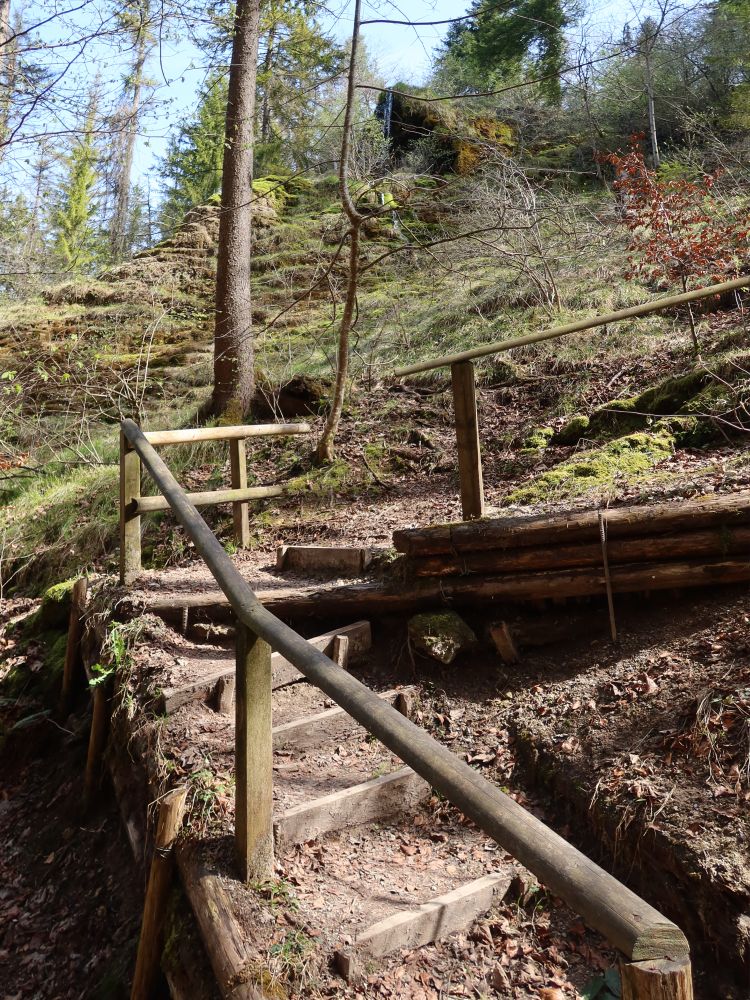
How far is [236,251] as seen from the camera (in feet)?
29.3

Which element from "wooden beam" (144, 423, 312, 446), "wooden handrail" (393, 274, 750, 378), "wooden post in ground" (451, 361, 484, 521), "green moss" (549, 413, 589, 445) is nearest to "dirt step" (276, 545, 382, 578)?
"wooden post in ground" (451, 361, 484, 521)

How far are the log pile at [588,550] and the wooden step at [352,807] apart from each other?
125 cm

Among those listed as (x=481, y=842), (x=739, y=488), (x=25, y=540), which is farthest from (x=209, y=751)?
(x=25, y=540)

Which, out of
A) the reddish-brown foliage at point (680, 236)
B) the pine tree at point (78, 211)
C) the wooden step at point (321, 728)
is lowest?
the wooden step at point (321, 728)

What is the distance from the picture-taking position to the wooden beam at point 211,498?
4863mm

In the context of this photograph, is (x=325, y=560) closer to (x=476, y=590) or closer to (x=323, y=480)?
(x=476, y=590)

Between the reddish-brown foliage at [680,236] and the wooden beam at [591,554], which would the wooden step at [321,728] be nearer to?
→ the wooden beam at [591,554]

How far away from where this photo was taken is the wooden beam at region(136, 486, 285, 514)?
16.0 feet

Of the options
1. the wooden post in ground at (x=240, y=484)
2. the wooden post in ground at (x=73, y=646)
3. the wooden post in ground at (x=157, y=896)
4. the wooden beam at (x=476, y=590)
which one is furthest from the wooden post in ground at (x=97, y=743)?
the wooden post in ground at (x=240, y=484)

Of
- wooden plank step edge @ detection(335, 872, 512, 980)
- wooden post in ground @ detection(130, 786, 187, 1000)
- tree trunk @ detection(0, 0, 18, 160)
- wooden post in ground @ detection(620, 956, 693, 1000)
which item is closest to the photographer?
wooden post in ground @ detection(620, 956, 693, 1000)

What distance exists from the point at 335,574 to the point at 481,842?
2.31 m

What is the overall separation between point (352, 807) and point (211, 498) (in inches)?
116

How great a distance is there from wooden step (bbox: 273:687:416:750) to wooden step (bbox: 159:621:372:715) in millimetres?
322

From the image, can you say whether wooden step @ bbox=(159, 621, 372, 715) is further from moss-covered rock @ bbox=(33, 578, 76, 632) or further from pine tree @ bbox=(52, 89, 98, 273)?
pine tree @ bbox=(52, 89, 98, 273)
